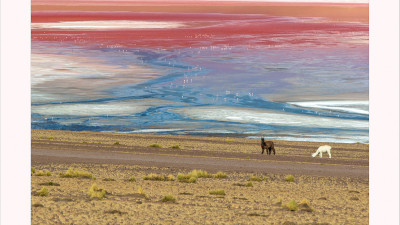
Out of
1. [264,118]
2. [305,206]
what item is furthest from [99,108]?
[305,206]

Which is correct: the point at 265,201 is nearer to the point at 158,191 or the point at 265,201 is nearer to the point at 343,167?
the point at 158,191

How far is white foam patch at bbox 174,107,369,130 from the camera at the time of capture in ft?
330

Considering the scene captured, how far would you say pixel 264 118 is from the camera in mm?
105938

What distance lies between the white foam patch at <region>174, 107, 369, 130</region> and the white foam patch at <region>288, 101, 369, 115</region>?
5.50 metres

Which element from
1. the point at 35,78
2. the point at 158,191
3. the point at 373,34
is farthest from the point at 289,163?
the point at 35,78

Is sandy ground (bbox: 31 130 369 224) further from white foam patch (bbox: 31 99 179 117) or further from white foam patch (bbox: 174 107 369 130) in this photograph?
white foam patch (bbox: 31 99 179 117)

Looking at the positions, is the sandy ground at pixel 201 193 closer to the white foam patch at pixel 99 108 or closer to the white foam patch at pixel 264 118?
the white foam patch at pixel 264 118

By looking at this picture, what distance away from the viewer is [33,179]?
946 inches

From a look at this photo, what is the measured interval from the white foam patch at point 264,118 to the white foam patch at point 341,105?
5502 millimetres

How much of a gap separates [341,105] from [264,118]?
14.5 metres

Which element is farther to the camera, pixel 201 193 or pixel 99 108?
pixel 99 108

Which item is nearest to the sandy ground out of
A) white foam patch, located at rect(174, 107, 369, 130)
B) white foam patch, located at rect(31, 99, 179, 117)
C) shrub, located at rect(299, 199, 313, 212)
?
shrub, located at rect(299, 199, 313, 212)

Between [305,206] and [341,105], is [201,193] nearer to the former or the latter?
[305,206]

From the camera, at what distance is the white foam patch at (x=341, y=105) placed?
109075mm
